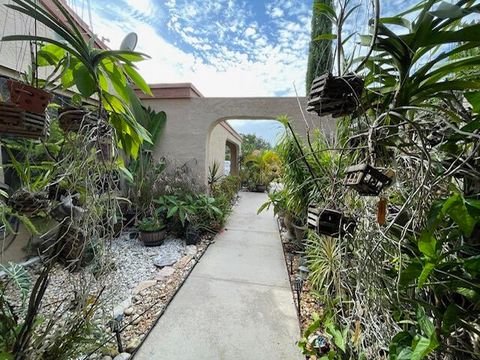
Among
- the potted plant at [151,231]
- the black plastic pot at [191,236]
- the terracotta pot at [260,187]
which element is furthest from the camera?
the terracotta pot at [260,187]

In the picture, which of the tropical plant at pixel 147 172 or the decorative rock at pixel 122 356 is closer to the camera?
the decorative rock at pixel 122 356

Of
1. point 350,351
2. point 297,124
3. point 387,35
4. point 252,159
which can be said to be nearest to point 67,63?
point 387,35

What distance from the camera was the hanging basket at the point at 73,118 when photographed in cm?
119

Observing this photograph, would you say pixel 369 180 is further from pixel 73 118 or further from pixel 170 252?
pixel 170 252

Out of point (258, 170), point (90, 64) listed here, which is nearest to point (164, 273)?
point (90, 64)

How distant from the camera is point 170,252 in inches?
156

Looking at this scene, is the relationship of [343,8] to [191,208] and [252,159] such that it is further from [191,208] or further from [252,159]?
[252,159]

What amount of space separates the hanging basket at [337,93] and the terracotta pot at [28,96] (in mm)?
1446

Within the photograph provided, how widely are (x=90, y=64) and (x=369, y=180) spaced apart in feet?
4.76

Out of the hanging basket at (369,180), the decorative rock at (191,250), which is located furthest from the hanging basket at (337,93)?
the decorative rock at (191,250)

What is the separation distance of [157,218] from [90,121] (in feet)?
11.4

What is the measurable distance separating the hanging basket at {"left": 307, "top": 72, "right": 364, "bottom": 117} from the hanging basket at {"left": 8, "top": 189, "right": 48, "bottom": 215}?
168cm

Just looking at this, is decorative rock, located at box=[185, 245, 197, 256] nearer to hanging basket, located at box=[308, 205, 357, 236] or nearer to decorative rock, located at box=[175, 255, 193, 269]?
decorative rock, located at box=[175, 255, 193, 269]

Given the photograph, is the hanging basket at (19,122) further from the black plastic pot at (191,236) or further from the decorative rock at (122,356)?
the black plastic pot at (191,236)
